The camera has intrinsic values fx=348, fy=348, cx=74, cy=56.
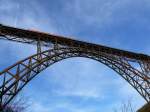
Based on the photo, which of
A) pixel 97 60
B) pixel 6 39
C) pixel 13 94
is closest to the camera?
pixel 13 94

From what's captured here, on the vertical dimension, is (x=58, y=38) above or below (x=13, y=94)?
above

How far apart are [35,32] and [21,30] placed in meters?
1.21

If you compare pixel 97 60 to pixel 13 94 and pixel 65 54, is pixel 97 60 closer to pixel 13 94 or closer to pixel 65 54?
pixel 65 54

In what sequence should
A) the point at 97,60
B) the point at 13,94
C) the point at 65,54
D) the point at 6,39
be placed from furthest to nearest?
the point at 97,60 < the point at 65,54 < the point at 6,39 < the point at 13,94

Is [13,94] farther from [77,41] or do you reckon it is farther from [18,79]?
[77,41]

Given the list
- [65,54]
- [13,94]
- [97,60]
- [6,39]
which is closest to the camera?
[13,94]

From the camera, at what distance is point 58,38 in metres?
30.4

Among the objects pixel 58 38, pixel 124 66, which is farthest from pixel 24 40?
pixel 124 66

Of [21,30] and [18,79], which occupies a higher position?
[21,30]

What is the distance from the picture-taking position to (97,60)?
109ft

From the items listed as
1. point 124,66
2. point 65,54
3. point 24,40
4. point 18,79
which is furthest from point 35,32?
point 124,66

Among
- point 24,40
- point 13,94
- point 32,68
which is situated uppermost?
point 24,40

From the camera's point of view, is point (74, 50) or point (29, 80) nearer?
point (29, 80)

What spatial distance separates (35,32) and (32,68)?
3.81 meters
